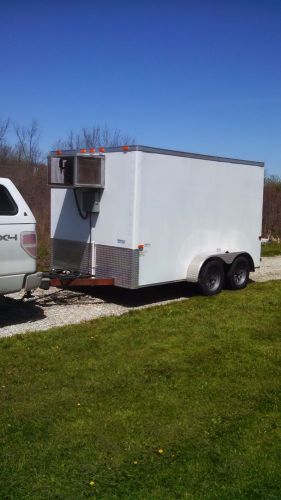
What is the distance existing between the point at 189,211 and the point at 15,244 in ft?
11.7

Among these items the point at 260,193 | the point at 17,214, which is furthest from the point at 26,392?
the point at 260,193

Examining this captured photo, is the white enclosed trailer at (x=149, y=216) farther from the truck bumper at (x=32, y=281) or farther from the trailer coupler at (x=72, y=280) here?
the truck bumper at (x=32, y=281)

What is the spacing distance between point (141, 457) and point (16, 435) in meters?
1.05

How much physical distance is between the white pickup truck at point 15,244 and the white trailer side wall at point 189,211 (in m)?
1.94

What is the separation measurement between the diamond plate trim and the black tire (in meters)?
2.50

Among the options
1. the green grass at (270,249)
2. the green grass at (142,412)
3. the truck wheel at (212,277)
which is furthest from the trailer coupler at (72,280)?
the green grass at (270,249)

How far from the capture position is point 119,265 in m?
8.79

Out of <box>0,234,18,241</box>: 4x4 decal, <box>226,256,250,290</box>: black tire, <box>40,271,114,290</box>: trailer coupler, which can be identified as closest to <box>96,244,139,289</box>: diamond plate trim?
<box>40,271,114,290</box>: trailer coupler

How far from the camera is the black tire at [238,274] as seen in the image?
10.4 m

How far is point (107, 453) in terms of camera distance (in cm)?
404

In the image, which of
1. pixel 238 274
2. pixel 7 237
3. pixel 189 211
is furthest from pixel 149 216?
pixel 238 274

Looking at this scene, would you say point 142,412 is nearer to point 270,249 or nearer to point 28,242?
point 28,242

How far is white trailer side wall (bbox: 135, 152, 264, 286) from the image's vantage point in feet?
28.7

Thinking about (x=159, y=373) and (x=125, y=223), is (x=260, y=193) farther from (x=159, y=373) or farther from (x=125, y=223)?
(x=159, y=373)
